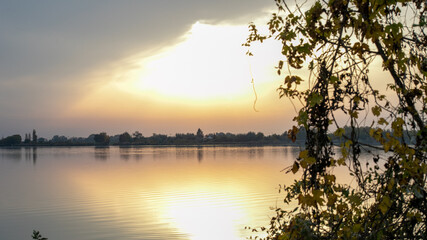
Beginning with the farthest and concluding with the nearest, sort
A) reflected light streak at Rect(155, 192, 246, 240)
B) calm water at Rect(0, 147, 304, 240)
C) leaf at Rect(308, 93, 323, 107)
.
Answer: reflected light streak at Rect(155, 192, 246, 240) < calm water at Rect(0, 147, 304, 240) < leaf at Rect(308, 93, 323, 107)

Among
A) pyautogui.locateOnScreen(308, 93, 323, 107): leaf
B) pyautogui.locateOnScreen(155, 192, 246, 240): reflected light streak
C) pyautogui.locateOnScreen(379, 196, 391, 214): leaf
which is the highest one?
pyautogui.locateOnScreen(308, 93, 323, 107): leaf

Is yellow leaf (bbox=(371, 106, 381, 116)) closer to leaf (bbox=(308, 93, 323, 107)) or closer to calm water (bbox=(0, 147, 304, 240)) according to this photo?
leaf (bbox=(308, 93, 323, 107))

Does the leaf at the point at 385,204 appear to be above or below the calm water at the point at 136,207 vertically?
above

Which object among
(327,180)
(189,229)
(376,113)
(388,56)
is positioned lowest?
(189,229)

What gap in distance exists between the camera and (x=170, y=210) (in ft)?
59.1

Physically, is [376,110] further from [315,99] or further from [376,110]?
[315,99]

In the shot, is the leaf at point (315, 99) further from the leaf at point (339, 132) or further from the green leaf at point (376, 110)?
the green leaf at point (376, 110)

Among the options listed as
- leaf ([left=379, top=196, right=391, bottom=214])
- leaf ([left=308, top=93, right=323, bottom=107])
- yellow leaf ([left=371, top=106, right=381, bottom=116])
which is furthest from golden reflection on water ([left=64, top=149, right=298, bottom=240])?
leaf ([left=308, top=93, right=323, bottom=107])

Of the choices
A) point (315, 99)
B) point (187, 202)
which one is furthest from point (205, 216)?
point (315, 99)

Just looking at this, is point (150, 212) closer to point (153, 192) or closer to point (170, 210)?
point (170, 210)

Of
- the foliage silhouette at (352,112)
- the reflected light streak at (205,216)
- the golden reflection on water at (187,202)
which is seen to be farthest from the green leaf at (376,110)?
the reflected light streak at (205,216)

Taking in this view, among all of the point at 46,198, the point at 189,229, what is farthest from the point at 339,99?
the point at 46,198

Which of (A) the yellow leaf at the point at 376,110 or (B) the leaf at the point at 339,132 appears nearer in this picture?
(B) the leaf at the point at 339,132

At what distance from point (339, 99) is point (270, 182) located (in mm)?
25955
